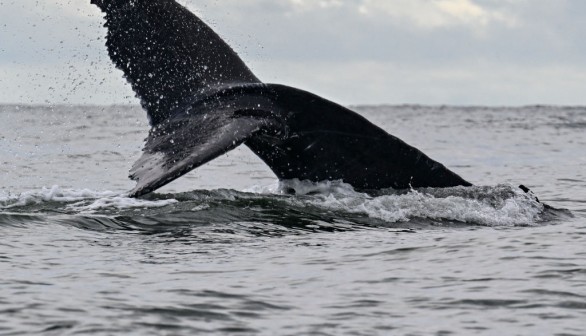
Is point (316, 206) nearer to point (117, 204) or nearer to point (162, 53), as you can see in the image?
point (117, 204)

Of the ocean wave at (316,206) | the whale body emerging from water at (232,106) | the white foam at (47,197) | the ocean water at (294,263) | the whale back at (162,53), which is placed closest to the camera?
the ocean water at (294,263)

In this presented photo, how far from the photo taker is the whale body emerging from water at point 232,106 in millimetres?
8641

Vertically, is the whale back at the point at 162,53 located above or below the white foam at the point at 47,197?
above

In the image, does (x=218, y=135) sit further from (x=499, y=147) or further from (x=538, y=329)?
(x=499, y=147)

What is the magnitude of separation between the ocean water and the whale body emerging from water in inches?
12.6

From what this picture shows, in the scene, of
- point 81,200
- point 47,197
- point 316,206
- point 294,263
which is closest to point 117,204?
point 81,200

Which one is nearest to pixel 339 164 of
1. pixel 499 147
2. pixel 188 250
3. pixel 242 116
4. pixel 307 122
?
pixel 307 122

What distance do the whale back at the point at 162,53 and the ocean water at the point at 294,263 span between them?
1039 mm

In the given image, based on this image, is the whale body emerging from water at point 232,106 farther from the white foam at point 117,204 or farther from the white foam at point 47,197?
the white foam at point 47,197

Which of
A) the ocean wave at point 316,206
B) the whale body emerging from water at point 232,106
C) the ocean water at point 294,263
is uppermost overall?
the whale body emerging from water at point 232,106

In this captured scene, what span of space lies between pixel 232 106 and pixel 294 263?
170cm

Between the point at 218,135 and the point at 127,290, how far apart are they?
1840 millimetres

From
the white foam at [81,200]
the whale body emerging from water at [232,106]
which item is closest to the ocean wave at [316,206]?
the white foam at [81,200]

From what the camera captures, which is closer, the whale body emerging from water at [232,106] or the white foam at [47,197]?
the whale body emerging from water at [232,106]
